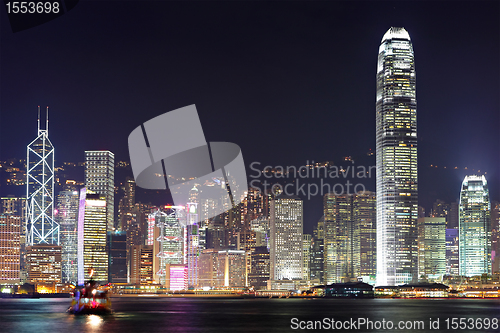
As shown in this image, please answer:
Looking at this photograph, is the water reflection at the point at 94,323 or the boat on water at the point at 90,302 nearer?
the water reflection at the point at 94,323

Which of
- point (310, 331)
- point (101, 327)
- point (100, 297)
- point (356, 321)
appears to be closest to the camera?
point (310, 331)

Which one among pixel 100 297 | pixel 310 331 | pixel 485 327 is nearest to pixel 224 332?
pixel 310 331

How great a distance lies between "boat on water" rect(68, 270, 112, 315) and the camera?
342ft

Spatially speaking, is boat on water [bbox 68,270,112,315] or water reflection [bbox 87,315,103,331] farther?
boat on water [bbox 68,270,112,315]

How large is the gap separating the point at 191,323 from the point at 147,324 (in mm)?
5715

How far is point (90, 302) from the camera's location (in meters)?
106

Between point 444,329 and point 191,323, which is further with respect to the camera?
point 191,323

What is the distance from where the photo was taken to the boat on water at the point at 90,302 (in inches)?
4099

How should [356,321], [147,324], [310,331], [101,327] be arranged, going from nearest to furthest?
[310,331]
[101,327]
[147,324]
[356,321]

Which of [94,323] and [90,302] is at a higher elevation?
[94,323]

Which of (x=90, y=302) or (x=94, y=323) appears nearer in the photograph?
(x=94, y=323)

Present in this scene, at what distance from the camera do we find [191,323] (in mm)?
84812

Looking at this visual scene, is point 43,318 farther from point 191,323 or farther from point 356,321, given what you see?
point 356,321

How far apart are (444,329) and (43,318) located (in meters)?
47.5
